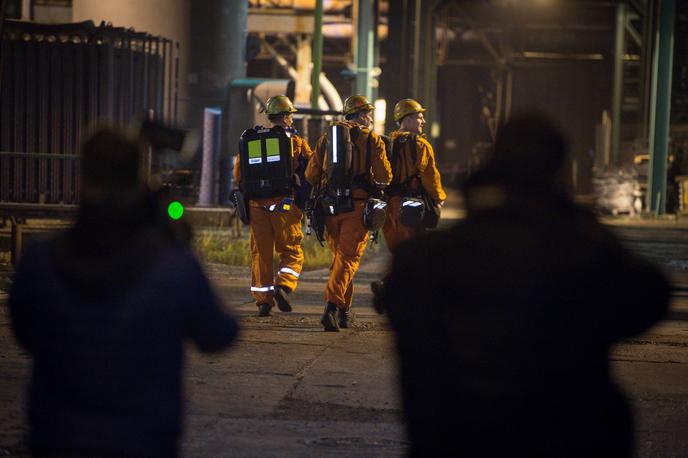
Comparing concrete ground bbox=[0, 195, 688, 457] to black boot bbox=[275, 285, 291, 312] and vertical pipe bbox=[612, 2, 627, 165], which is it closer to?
black boot bbox=[275, 285, 291, 312]

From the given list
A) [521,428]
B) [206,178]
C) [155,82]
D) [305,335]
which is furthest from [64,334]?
[206,178]

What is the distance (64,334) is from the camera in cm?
349

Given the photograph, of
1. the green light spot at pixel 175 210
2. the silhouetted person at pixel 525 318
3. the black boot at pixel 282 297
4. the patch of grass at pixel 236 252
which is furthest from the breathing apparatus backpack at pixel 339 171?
the silhouetted person at pixel 525 318

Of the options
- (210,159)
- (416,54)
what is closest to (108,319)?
(210,159)

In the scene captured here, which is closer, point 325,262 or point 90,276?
point 90,276

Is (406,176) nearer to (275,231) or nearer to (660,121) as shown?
(275,231)

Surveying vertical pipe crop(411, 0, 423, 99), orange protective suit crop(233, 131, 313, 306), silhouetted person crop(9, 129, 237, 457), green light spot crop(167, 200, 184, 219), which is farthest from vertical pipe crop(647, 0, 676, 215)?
silhouetted person crop(9, 129, 237, 457)

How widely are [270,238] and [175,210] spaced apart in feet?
24.0

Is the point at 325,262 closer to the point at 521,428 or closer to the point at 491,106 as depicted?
the point at 521,428

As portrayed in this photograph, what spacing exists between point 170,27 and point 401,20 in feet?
63.2

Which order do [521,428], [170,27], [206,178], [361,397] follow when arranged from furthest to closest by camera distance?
[170,27] → [206,178] → [361,397] → [521,428]

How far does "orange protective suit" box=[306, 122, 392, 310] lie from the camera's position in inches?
414

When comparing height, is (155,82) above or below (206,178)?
above

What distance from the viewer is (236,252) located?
16.9 m
